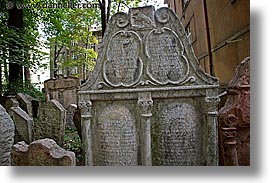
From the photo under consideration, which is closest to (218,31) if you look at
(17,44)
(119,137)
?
(119,137)

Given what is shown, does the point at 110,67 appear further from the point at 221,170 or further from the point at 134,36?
the point at 221,170

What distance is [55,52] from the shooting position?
5.90 feet

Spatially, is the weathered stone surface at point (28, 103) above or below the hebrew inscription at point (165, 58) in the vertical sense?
below

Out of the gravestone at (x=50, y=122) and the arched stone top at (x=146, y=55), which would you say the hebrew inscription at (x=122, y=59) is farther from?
the gravestone at (x=50, y=122)

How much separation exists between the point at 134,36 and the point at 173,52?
0.83 ft

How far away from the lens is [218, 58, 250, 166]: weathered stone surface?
64.0 inches

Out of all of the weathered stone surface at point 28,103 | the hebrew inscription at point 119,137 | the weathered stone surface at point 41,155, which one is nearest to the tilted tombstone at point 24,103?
the weathered stone surface at point 28,103

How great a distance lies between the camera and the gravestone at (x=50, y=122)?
205cm

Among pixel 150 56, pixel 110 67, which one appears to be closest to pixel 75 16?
pixel 110 67

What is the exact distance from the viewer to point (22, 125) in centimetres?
205

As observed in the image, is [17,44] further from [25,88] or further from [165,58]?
[165,58]

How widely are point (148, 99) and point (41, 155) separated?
0.69 m

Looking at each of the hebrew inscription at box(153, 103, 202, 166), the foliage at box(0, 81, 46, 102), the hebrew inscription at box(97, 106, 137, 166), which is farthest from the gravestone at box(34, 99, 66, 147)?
the hebrew inscription at box(153, 103, 202, 166)

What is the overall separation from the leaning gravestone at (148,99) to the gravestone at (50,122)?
36cm
